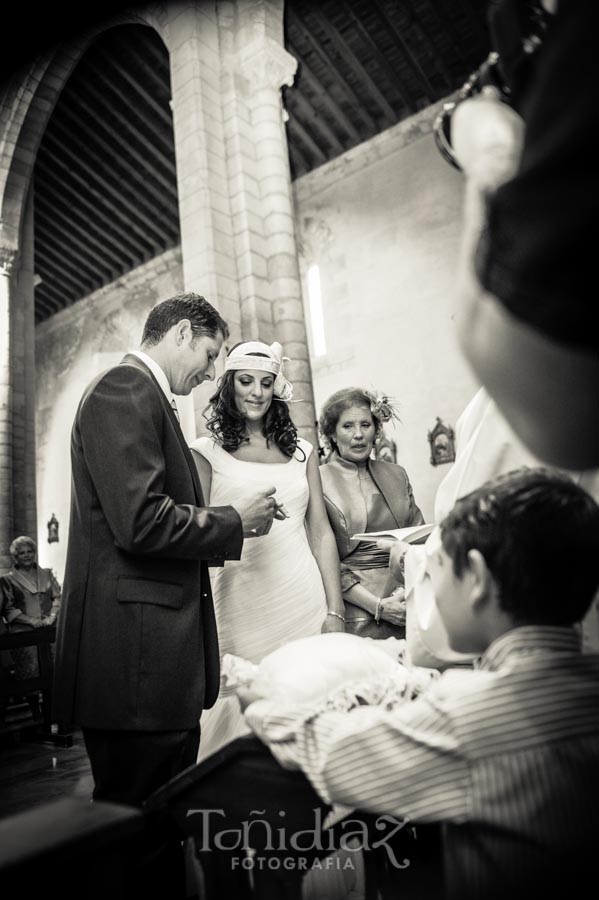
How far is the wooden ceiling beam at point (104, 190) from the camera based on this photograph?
Answer: 483 inches

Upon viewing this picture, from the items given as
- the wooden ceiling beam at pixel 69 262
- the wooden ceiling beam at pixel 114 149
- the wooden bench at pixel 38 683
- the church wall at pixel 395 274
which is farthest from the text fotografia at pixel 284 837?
the wooden ceiling beam at pixel 69 262

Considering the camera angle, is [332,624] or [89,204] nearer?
[332,624]

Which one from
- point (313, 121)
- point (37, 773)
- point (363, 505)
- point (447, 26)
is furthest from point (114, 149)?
point (363, 505)

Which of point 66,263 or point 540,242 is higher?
point 66,263

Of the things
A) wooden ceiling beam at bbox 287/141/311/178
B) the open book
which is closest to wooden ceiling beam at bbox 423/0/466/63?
wooden ceiling beam at bbox 287/141/311/178

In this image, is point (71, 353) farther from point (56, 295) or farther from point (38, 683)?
point (38, 683)

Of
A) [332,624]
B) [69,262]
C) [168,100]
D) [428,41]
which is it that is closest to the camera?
[332,624]

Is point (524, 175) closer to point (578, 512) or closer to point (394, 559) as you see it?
point (578, 512)

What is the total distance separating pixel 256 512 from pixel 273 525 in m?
0.46

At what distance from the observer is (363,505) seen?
2.68 meters

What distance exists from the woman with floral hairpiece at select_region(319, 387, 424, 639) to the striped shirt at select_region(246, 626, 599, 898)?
1495mm

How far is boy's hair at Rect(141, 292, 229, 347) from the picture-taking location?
6.21ft

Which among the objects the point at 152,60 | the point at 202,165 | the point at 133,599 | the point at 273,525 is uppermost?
the point at 152,60

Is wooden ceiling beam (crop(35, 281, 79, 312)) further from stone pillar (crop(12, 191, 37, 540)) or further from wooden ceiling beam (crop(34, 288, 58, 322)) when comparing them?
stone pillar (crop(12, 191, 37, 540))
